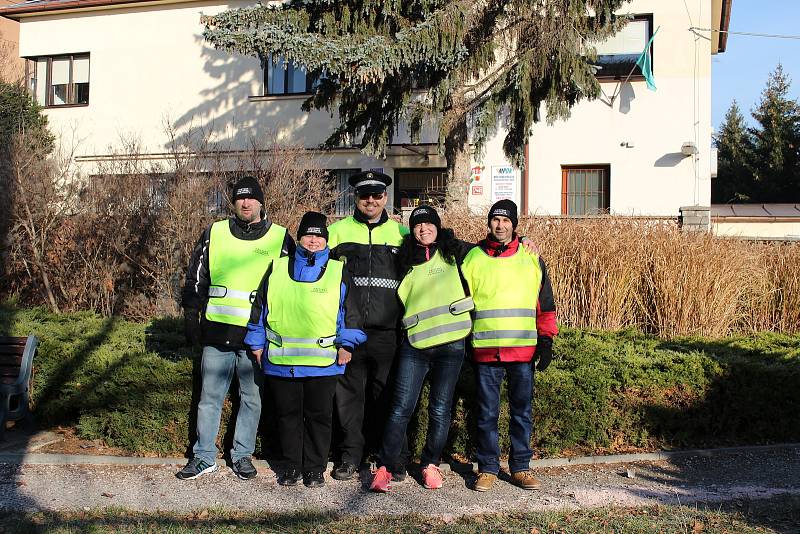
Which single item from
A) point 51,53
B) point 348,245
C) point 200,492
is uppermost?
point 51,53

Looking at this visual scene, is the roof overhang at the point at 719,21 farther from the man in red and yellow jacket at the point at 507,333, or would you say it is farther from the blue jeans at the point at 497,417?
the blue jeans at the point at 497,417

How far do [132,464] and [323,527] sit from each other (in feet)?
7.19

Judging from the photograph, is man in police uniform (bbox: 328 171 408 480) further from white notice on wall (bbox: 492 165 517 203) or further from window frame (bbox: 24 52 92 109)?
window frame (bbox: 24 52 92 109)

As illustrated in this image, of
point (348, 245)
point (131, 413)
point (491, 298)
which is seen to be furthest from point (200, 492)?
point (491, 298)

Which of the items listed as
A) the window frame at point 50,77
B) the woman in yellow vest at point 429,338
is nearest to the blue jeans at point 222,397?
the woman in yellow vest at point 429,338

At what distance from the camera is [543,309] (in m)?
5.62

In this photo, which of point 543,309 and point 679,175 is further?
point 679,175

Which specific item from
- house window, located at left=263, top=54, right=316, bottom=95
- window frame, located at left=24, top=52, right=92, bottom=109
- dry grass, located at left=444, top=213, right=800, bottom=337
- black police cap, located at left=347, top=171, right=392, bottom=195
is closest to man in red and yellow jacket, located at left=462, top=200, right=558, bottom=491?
black police cap, located at left=347, top=171, right=392, bottom=195

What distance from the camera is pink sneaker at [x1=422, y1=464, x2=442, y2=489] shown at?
5512 mm

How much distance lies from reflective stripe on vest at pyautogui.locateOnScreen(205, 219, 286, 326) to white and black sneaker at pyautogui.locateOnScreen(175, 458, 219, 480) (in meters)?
1.05

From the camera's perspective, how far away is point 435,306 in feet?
17.9

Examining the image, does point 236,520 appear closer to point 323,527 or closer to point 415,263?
point 323,527

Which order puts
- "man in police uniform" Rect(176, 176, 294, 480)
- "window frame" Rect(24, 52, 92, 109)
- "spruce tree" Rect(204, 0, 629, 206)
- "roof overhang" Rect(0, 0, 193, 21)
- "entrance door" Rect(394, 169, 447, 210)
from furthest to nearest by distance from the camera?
"window frame" Rect(24, 52, 92, 109) < "roof overhang" Rect(0, 0, 193, 21) < "entrance door" Rect(394, 169, 447, 210) < "spruce tree" Rect(204, 0, 629, 206) < "man in police uniform" Rect(176, 176, 294, 480)

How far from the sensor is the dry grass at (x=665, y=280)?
27.6 feet
